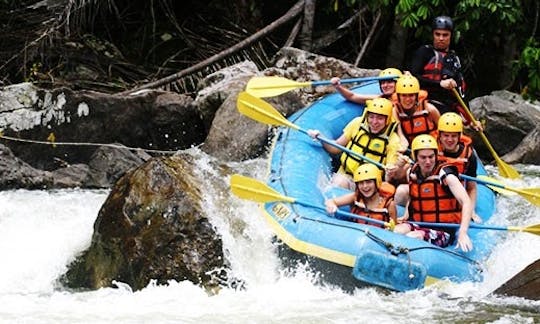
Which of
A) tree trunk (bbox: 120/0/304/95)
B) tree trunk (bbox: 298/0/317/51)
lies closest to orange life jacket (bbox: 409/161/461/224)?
tree trunk (bbox: 120/0/304/95)

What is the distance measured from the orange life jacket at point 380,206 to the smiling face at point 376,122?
702 millimetres

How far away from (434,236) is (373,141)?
108 cm

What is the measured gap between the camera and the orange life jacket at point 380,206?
5.64 meters

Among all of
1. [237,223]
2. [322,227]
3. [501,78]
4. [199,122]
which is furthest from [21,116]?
[501,78]

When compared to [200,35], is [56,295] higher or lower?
lower

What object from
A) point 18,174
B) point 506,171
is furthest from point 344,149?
point 18,174

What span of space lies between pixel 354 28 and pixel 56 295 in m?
6.46

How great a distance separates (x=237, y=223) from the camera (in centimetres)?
573

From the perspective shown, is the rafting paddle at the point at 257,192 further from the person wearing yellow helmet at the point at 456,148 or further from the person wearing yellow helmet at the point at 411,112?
the person wearing yellow helmet at the point at 411,112

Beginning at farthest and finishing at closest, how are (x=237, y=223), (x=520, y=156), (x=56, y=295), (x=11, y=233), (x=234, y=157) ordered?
(x=520, y=156), (x=234, y=157), (x=11, y=233), (x=237, y=223), (x=56, y=295)

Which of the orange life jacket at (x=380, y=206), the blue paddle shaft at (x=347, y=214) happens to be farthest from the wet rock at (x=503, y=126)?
the blue paddle shaft at (x=347, y=214)

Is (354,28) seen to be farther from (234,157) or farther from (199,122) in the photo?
(234,157)

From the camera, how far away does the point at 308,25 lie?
10.4m

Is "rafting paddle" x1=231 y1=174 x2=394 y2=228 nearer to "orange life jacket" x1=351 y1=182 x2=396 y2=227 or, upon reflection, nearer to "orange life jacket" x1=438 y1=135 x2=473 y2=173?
"orange life jacket" x1=351 y1=182 x2=396 y2=227
